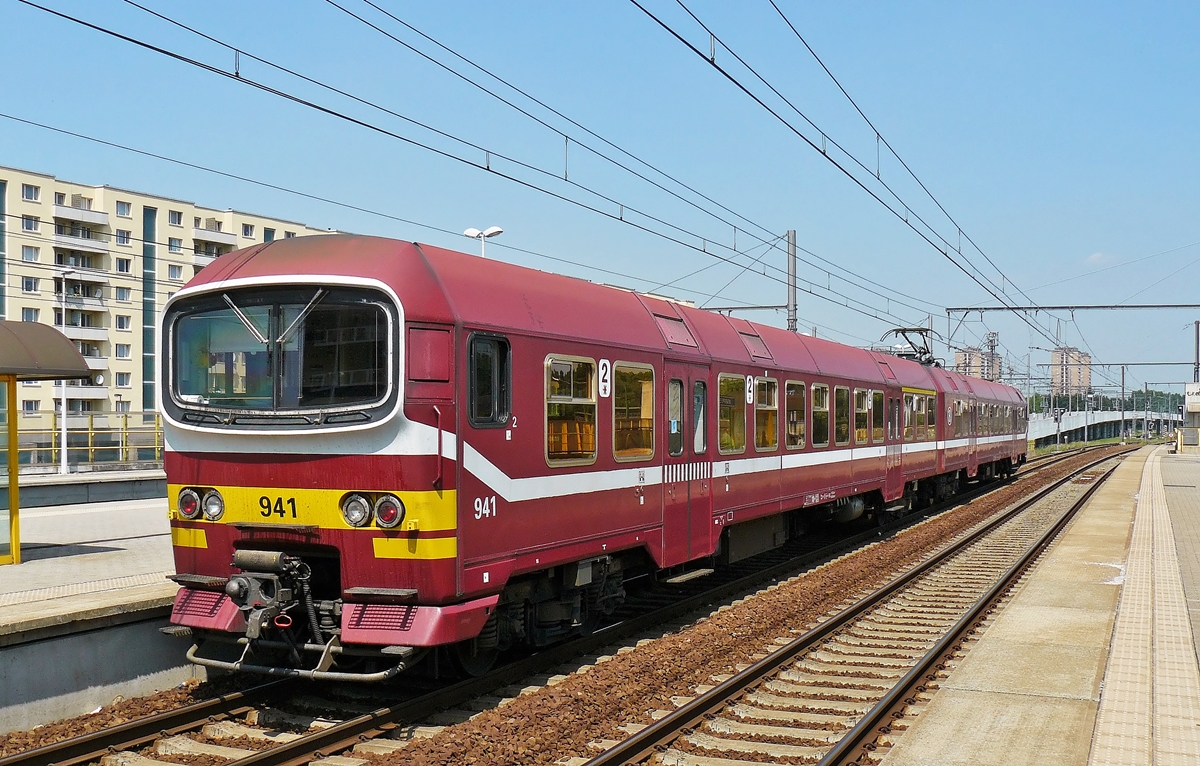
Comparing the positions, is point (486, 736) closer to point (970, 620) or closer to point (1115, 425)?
point (970, 620)

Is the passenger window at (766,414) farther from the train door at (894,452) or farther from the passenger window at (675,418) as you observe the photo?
the train door at (894,452)

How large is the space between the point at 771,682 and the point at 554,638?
1.95 m

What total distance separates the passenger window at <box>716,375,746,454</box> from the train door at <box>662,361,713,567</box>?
41 cm

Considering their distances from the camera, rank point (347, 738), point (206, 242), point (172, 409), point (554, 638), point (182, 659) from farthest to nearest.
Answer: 1. point (206, 242)
2. point (554, 638)
3. point (182, 659)
4. point (172, 409)
5. point (347, 738)

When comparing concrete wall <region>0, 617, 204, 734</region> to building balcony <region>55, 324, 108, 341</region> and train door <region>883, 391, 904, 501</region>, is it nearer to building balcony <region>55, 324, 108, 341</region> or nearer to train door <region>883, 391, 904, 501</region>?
train door <region>883, 391, 904, 501</region>

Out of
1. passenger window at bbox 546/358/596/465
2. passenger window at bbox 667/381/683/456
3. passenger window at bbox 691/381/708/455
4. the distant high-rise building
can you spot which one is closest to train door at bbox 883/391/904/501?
passenger window at bbox 691/381/708/455

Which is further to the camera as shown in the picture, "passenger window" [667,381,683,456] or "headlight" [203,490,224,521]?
"passenger window" [667,381,683,456]

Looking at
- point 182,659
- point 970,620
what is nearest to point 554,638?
point 182,659

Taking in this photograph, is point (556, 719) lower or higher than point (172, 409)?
lower

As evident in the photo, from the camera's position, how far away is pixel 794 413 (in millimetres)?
14547

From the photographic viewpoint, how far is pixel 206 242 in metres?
69.7

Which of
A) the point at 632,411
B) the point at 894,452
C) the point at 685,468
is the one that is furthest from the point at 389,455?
the point at 894,452

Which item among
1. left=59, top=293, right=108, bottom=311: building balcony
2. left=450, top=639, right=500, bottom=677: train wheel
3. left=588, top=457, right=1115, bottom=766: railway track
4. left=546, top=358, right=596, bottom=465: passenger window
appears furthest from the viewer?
left=59, top=293, right=108, bottom=311: building balcony

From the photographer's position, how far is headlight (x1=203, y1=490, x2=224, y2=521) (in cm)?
749
